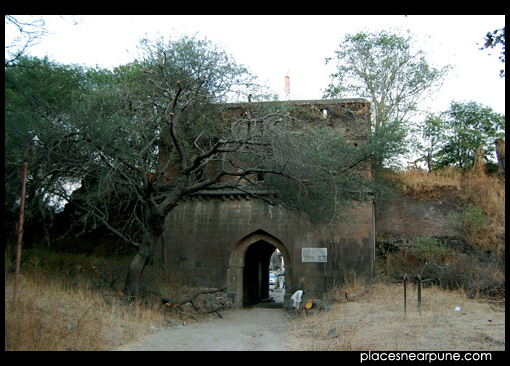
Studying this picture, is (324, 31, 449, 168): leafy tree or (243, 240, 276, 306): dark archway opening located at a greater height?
(324, 31, 449, 168): leafy tree

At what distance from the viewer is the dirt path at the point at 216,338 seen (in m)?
7.39

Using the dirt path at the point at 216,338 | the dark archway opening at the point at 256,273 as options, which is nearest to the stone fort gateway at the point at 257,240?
the dark archway opening at the point at 256,273

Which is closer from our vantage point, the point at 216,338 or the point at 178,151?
the point at 216,338

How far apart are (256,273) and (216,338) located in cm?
1270

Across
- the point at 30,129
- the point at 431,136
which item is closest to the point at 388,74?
the point at 431,136

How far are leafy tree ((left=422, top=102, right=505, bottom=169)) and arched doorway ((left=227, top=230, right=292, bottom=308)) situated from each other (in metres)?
10.8

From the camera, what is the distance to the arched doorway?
17.4 metres

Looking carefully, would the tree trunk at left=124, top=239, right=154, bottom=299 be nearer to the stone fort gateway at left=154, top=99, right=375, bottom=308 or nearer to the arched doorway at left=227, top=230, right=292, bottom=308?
the stone fort gateway at left=154, top=99, right=375, bottom=308

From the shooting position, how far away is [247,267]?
1950 cm

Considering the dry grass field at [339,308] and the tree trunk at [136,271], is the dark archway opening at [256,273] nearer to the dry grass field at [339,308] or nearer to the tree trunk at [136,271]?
the dry grass field at [339,308]

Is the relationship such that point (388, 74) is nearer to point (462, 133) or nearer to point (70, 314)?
point (462, 133)

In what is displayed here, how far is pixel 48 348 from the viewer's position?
6.43 m

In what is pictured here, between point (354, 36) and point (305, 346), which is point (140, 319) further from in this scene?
point (354, 36)

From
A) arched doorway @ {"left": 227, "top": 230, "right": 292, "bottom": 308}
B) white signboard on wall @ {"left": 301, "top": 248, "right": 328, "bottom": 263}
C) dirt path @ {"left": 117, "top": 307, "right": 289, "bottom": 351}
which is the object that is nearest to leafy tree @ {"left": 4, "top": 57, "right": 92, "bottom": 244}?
dirt path @ {"left": 117, "top": 307, "right": 289, "bottom": 351}
